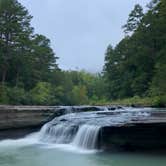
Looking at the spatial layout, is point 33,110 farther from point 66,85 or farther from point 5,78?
point 66,85

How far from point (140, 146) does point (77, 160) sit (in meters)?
3.77

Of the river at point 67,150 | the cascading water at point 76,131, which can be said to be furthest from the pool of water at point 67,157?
the cascading water at point 76,131

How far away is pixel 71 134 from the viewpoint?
757 inches

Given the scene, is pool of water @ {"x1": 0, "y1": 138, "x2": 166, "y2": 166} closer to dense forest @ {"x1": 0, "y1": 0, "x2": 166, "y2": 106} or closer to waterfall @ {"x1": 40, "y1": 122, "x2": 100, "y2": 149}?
waterfall @ {"x1": 40, "y1": 122, "x2": 100, "y2": 149}

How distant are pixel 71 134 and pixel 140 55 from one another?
27.0 m

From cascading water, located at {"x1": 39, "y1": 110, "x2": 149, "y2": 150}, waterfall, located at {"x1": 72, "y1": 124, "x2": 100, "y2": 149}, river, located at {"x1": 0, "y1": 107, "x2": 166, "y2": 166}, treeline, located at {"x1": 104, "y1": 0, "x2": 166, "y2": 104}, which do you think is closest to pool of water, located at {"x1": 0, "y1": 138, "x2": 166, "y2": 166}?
river, located at {"x1": 0, "y1": 107, "x2": 166, "y2": 166}

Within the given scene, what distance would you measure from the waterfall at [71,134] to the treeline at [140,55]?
1455 cm

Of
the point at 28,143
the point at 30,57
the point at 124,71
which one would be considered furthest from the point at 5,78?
the point at 28,143

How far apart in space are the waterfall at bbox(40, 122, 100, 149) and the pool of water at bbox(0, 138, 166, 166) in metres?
0.48

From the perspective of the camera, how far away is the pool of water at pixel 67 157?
1453 centimetres

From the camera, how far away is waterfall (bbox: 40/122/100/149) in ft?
58.0

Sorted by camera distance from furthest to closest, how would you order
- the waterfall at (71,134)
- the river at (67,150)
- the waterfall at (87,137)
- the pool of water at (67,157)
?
the waterfall at (71,134), the waterfall at (87,137), the river at (67,150), the pool of water at (67,157)

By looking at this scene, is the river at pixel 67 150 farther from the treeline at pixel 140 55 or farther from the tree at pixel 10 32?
the tree at pixel 10 32

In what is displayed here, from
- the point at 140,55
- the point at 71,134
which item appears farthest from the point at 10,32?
the point at 71,134
